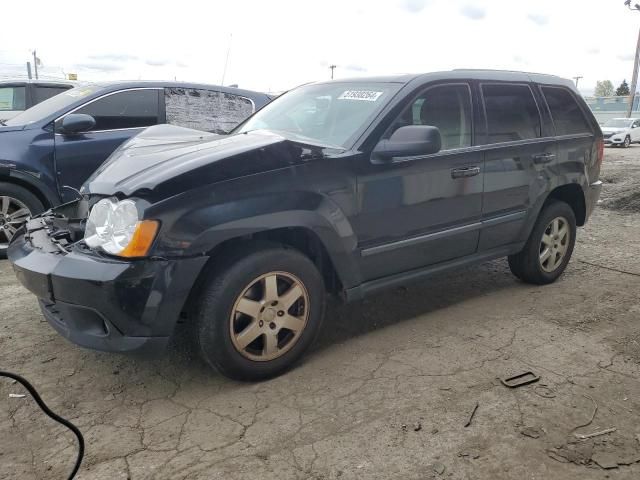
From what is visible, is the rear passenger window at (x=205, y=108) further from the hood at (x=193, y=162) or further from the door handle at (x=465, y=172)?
the door handle at (x=465, y=172)

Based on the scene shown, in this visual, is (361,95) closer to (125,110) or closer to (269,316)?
(269,316)

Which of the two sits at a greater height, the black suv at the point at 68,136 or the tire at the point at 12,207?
the black suv at the point at 68,136

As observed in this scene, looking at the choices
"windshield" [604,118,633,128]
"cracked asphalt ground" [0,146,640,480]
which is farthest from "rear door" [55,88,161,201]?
"windshield" [604,118,633,128]

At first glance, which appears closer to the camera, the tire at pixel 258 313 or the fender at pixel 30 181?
the tire at pixel 258 313

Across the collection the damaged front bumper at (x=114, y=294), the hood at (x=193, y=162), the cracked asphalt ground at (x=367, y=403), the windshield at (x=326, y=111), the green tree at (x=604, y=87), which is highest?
the green tree at (x=604, y=87)

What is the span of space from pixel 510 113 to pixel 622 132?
2283 centimetres

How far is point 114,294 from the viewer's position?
2.48 meters

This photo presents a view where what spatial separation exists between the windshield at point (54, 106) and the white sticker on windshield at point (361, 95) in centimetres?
309

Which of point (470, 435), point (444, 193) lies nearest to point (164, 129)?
point (444, 193)

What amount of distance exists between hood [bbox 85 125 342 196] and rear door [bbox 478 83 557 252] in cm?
138

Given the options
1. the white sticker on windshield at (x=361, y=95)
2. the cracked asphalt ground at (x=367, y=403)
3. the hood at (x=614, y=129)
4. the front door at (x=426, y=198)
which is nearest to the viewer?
the cracked asphalt ground at (x=367, y=403)

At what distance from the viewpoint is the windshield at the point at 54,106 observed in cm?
530

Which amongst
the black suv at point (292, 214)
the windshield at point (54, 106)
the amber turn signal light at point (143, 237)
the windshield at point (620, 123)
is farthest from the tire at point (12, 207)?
→ the windshield at point (620, 123)

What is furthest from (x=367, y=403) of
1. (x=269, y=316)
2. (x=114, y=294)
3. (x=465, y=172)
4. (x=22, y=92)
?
(x=22, y=92)
